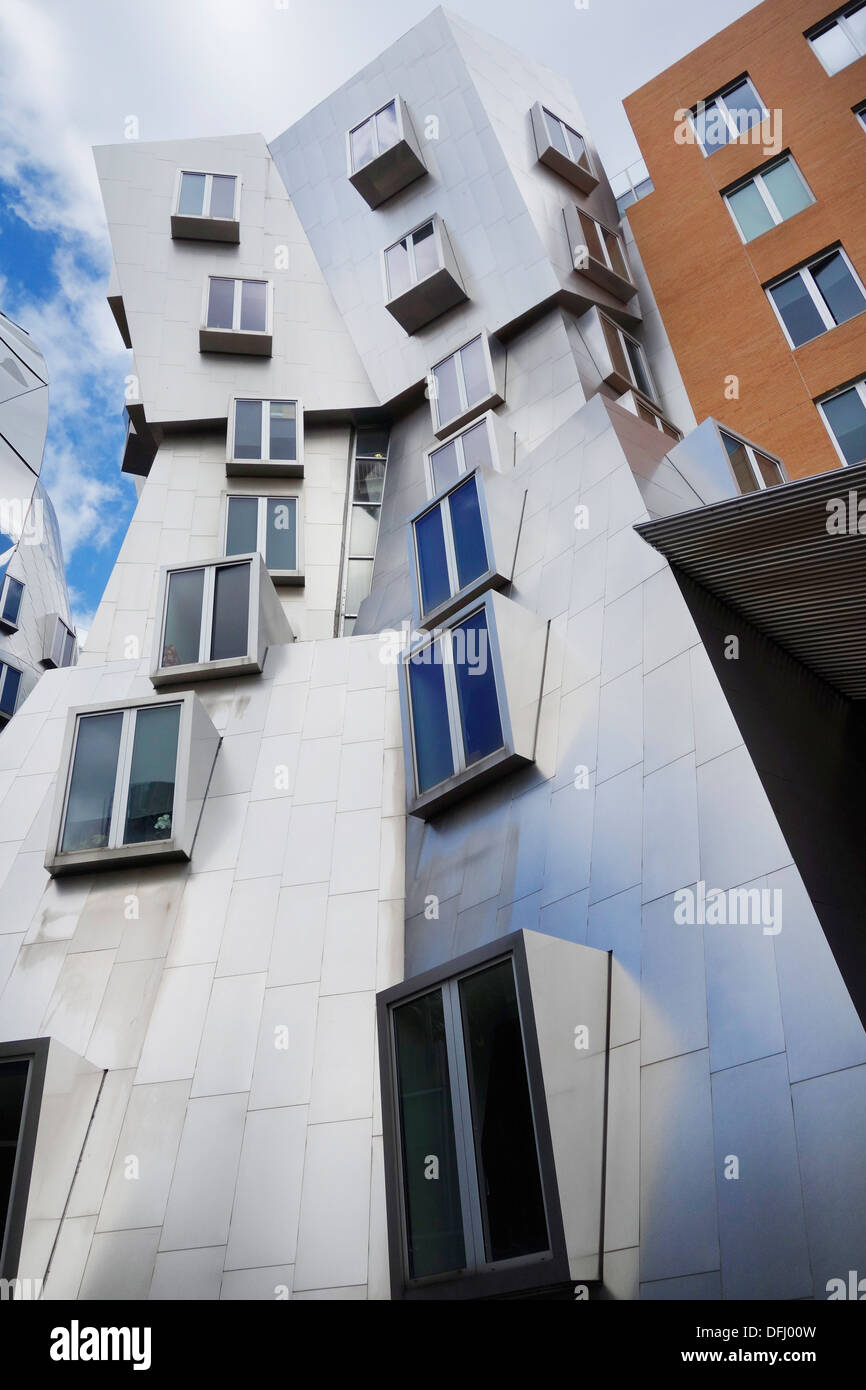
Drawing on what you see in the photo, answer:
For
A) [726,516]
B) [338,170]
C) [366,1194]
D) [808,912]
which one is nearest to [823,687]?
[726,516]

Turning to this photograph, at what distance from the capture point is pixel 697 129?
24.1m

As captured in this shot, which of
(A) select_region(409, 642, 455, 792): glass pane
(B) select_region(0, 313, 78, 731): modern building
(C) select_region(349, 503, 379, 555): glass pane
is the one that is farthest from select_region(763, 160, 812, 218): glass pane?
(B) select_region(0, 313, 78, 731): modern building

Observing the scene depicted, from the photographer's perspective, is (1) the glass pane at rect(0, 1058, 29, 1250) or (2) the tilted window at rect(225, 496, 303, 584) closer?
(1) the glass pane at rect(0, 1058, 29, 1250)

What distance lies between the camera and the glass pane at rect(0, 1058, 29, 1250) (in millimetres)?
11102

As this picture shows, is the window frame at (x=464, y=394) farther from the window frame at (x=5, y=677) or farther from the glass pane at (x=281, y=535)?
the window frame at (x=5, y=677)

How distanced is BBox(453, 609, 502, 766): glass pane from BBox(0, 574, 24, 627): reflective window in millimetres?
27768

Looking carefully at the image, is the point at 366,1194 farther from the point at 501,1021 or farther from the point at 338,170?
the point at 338,170

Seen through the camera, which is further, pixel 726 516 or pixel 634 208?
pixel 634 208

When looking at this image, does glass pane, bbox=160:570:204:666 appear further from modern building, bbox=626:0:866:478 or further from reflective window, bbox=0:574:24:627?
reflective window, bbox=0:574:24:627

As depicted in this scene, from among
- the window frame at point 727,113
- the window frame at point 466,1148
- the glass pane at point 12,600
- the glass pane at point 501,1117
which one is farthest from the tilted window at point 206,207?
the glass pane at point 501,1117

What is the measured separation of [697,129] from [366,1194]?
24.1 meters

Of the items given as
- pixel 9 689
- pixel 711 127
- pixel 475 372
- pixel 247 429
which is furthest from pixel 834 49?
pixel 9 689

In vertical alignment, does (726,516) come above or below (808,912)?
above
